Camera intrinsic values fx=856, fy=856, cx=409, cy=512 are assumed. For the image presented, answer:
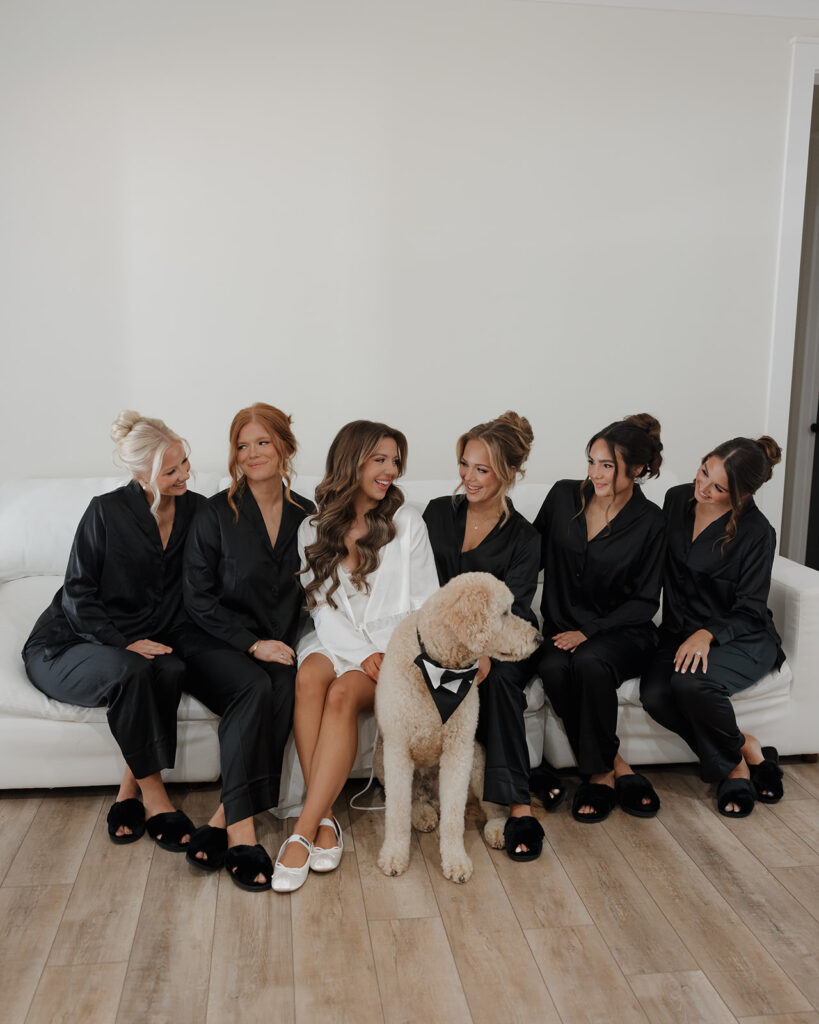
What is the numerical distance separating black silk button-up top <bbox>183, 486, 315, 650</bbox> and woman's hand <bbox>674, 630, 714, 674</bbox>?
3.80ft

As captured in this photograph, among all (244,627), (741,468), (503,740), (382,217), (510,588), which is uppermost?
(382,217)

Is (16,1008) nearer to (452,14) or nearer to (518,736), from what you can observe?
(518,736)

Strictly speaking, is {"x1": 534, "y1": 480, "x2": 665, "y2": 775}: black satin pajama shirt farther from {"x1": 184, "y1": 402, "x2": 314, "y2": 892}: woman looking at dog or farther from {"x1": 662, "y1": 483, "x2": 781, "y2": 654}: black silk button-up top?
{"x1": 184, "y1": 402, "x2": 314, "y2": 892}: woman looking at dog

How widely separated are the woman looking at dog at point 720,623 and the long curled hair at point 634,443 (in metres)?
0.16

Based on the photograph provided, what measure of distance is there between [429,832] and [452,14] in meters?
2.92

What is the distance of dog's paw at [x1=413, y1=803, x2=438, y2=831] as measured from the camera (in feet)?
7.72

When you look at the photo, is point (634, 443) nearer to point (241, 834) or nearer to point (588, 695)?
point (588, 695)

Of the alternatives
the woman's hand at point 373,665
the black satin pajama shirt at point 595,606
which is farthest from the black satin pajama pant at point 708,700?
the woman's hand at point 373,665

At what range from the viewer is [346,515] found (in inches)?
98.7

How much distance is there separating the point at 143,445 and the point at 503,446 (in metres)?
1.04

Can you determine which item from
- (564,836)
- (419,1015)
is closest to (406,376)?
(564,836)

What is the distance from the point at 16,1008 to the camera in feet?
5.52

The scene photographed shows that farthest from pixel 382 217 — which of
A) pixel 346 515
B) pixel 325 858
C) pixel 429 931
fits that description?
pixel 429 931

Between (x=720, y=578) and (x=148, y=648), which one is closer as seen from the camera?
(x=148, y=648)
